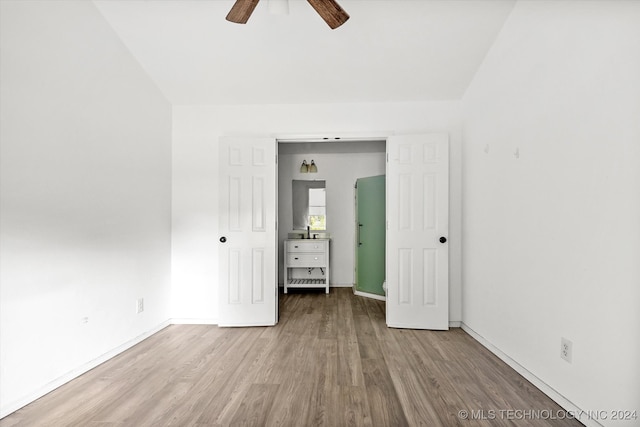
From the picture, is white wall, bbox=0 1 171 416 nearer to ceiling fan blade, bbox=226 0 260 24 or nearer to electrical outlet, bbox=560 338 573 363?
ceiling fan blade, bbox=226 0 260 24

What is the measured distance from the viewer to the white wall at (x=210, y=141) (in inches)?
144

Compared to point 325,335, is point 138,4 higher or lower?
higher

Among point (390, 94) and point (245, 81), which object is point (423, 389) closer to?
point (390, 94)

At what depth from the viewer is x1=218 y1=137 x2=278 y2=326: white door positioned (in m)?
3.60

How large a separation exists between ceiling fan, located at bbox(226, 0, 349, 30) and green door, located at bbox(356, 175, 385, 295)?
10.0 ft

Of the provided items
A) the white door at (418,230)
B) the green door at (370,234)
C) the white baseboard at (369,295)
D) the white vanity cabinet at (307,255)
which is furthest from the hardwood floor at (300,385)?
the white vanity cabinet at (307,255)

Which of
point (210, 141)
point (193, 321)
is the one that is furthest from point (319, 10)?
point (193, 321)

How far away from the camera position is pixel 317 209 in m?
5.63

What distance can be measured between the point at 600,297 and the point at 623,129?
2.87 ft

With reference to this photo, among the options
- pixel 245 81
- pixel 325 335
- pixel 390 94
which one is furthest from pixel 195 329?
pixel 390 94

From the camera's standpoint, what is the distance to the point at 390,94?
3.55m

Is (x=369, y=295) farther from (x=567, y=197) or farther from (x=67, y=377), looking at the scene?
(x=67, y=377)

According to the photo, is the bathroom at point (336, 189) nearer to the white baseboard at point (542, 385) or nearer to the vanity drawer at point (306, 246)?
the vanity drawer at point (306, 246)

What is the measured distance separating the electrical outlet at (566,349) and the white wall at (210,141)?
234 cm
